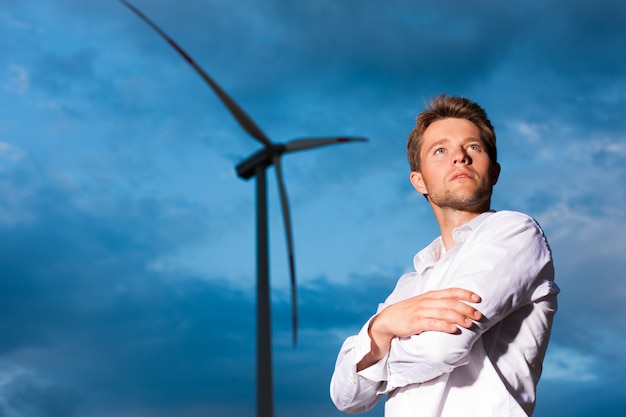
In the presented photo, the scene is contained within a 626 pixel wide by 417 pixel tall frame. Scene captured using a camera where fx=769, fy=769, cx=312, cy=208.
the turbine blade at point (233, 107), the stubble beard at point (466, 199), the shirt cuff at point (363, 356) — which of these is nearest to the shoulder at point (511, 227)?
the stubble beard at point (466, 199)

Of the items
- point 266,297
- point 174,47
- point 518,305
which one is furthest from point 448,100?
point 266,297

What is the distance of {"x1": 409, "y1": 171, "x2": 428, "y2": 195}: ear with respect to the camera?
13.3ft

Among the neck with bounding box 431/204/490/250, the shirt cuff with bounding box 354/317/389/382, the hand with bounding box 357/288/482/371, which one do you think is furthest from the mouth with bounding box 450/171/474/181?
the shirt cuff with bounding box 354/317/389/382

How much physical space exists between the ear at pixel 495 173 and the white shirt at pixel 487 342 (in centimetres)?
36

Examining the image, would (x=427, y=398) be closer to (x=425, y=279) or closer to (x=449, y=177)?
(x=425, y=279)

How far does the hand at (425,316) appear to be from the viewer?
9.94ft

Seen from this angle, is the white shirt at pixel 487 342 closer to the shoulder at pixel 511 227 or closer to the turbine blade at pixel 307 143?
the shoulder at pixel 511 227

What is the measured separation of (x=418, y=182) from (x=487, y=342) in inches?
43.0

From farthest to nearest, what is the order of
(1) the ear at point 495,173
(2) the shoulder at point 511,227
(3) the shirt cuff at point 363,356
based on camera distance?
(1) the ear at point 495,173
(3) the shirt cuff at point 363,356
(2) the shoulder at point 511,227

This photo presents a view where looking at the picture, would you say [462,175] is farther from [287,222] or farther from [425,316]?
[287,222]

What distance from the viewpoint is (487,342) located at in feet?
10.8

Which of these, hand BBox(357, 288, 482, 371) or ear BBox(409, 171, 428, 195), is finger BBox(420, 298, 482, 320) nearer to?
hand BBox(357, 288, 482, 371)

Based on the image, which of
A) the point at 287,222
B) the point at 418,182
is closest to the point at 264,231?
the point at 287,222

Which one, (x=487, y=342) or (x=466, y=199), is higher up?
(x=466, y=199)
